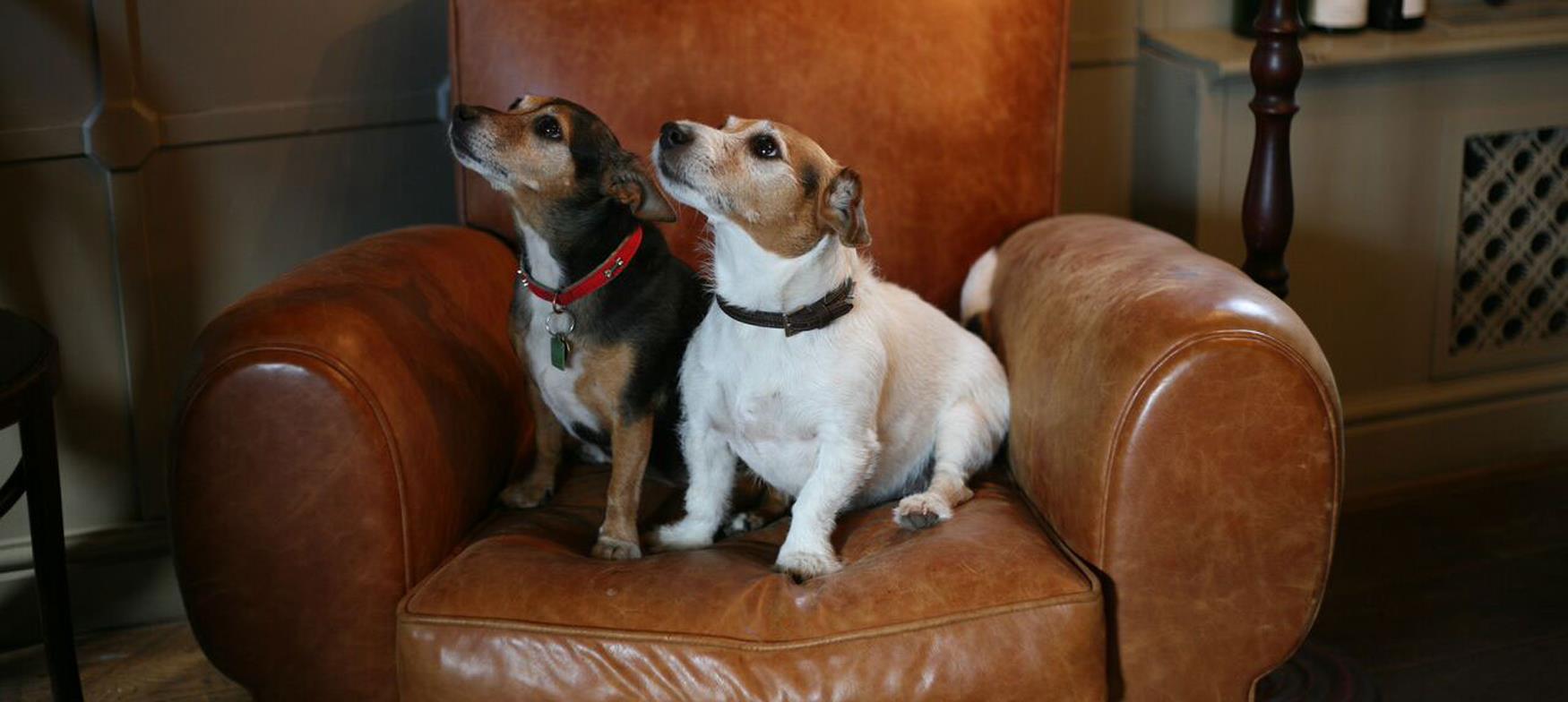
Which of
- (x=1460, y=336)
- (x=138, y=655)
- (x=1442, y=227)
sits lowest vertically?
(x=138, y=655)

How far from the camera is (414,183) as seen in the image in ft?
8.28

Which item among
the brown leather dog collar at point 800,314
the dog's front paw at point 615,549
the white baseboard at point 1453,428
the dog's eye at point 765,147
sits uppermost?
the dog's eye at point 765,147

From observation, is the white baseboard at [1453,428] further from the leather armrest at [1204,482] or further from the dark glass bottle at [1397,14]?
the leather armrest at [1204,482]

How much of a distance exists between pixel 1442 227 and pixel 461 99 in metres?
1.94

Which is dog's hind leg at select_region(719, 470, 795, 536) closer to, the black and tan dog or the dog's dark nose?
the black and tan dog

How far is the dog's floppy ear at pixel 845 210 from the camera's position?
1739 millimetres

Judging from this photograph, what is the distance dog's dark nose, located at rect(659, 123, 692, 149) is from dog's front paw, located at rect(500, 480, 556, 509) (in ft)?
1.82

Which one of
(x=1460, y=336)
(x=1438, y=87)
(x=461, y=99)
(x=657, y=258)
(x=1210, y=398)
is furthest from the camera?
(x=1460, y=336)

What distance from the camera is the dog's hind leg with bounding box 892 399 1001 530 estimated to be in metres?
1.88

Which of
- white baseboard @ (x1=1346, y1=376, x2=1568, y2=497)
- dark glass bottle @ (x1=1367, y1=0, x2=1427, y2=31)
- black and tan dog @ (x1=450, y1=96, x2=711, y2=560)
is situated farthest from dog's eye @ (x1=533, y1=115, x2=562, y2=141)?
white baseboard @ (x1=1346, y1=376, x2=1568, y2=497)

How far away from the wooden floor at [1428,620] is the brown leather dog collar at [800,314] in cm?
109

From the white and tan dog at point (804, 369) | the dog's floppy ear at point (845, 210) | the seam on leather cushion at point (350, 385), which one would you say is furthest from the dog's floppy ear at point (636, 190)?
the seam on leather cushion at point (350, 385)

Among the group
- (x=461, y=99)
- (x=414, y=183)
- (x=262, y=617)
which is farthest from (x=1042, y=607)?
(x=414, y=183)

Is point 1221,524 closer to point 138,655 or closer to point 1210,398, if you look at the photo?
point 1210,398
